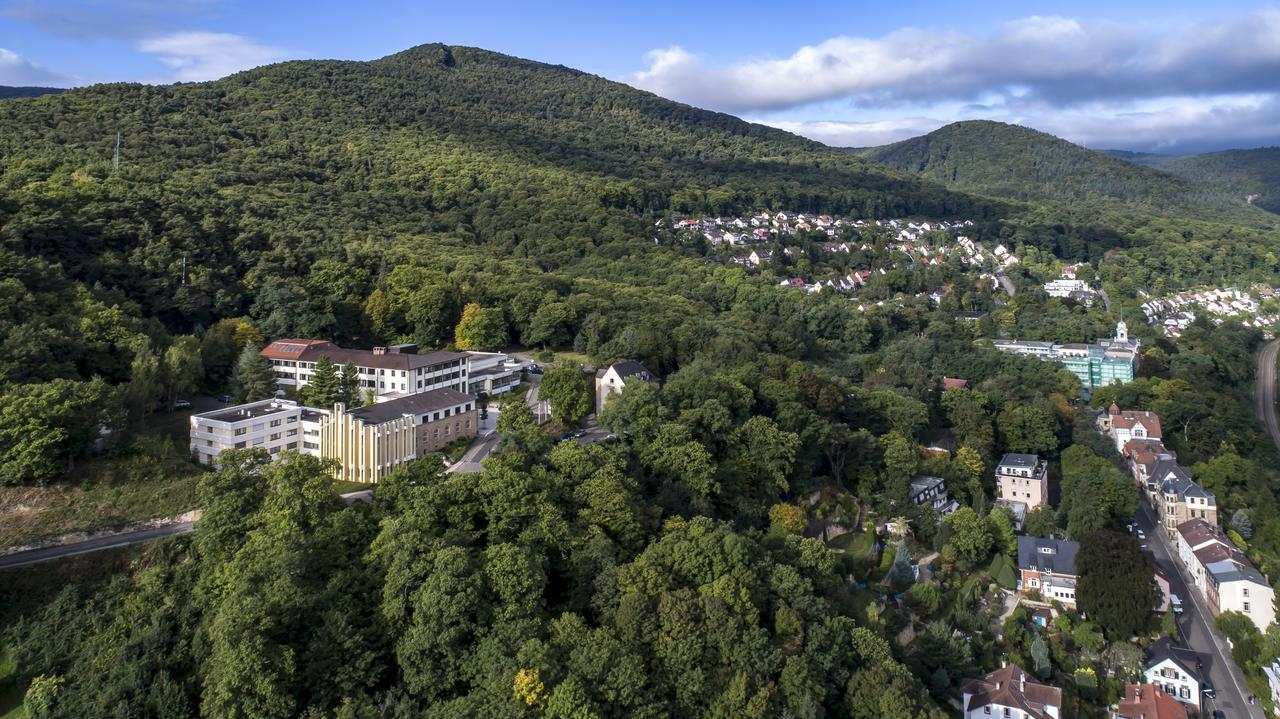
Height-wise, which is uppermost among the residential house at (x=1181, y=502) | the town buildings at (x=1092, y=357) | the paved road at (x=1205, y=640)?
the town buildings at (x=1092, y=357)

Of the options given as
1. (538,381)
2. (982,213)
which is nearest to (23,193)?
(538,381)

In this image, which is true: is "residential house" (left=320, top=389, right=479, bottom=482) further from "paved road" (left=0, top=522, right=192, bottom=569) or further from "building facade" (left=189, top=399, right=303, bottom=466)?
"paved road" (left=0, top=522, right=192, bottom=569)

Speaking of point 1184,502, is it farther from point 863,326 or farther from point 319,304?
point 319,304

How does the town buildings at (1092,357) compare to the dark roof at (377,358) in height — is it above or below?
below

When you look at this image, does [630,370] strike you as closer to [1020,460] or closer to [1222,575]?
[1020,460]

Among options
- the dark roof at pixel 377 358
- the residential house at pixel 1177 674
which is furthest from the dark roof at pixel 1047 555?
the dark roof at pixel 377 358

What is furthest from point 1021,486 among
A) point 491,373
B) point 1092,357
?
point 491,373

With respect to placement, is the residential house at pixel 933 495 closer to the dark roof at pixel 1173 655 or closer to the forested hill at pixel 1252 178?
the dark roof at pixel 1173 655
